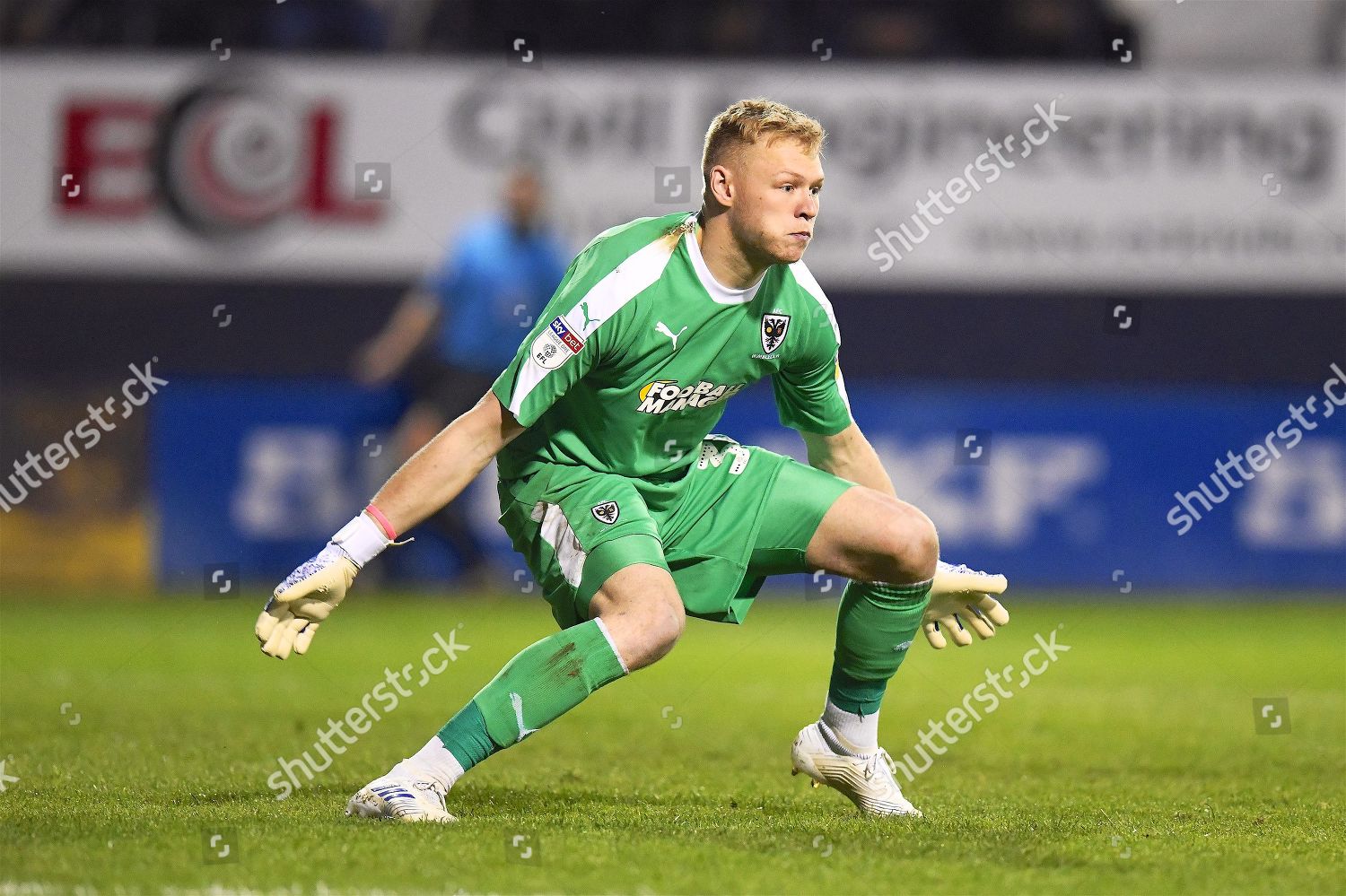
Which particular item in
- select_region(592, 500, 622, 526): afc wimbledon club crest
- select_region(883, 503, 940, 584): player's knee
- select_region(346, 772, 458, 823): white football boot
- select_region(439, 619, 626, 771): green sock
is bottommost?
select_region(346, 772, 458, 823): white football boot

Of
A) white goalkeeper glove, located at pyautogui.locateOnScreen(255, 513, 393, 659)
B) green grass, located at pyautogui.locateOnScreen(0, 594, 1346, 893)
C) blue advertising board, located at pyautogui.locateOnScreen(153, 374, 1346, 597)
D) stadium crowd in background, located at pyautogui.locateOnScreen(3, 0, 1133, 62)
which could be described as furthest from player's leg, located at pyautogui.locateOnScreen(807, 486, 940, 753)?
stadium crowd in background, located at pyautogui.locateOnScreen(3, 0, 1133, 62)

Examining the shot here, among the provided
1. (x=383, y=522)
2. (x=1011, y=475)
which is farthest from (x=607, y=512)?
(x=1011, y=475)

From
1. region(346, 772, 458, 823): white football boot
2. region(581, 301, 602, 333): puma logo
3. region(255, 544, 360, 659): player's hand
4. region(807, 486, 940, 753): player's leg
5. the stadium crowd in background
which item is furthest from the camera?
the stadium crowd in background

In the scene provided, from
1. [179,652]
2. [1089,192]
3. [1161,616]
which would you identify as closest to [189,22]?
[179,652]

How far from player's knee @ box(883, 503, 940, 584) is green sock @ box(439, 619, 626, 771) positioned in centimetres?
85

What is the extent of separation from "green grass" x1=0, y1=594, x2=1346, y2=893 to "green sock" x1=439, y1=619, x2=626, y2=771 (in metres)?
0.23

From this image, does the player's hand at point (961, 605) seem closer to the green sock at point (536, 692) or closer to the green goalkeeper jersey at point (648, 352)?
the green goalkeeper jersey at point (648, 352)

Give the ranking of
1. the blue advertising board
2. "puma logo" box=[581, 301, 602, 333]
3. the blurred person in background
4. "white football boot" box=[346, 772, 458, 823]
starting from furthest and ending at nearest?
the blue advertising board → the blurred person in background → "puma logo" box=[581, 301, 602, 333] → "white football boot" box=[346, 772, 458, 823]

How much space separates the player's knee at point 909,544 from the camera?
15.3 ft

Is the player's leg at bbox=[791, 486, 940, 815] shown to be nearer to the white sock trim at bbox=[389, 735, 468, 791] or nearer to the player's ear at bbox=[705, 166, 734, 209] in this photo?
the player's ear at bbox=[705, 166, 734, 209]

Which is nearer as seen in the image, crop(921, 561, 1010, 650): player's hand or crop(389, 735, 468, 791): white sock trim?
crop(389, 735, 468, 791): white sock trim

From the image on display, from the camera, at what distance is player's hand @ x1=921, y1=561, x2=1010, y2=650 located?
→ 16.6 ft

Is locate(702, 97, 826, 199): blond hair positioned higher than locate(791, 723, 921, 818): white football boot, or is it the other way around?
locate(702, 97, 826, 199): blond hair

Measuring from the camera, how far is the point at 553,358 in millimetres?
4422
